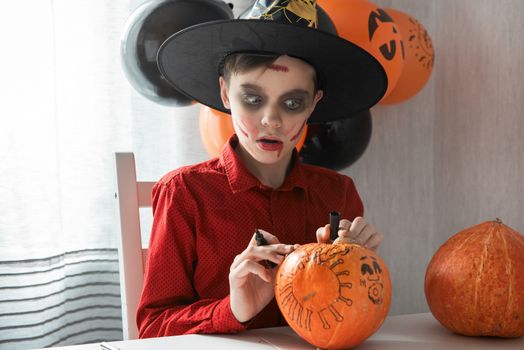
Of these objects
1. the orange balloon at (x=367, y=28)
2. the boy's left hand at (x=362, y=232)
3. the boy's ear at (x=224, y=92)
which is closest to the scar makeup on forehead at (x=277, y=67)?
the boy's ear at (x=224, y=92)

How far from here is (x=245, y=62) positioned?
1.10m

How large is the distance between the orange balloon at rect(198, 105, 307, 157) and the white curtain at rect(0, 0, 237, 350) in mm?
314

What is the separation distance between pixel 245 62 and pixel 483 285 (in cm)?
51

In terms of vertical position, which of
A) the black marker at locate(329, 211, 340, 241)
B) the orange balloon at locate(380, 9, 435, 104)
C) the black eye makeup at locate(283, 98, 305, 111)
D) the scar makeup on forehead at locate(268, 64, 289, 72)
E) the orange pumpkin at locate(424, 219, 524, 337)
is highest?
the orange balloon at locate(380, 9, 435, 104)

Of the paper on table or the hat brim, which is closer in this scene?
the paper on table

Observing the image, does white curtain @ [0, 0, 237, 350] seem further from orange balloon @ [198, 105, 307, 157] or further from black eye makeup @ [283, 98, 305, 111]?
black eye makeup @ [283, 98, 305, 111]

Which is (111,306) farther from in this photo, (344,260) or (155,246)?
(344,260)

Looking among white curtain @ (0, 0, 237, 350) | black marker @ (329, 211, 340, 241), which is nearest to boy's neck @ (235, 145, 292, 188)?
black marker @ (329, 211, 340, 241)

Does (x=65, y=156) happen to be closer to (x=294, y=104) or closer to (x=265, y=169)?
(x=265, y=169)

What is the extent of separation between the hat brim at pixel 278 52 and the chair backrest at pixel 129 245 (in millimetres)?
196

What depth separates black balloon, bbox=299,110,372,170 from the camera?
1.80 metres

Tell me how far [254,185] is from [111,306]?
1.01 meters

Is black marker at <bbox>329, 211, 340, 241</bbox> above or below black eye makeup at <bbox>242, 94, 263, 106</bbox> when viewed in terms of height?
below

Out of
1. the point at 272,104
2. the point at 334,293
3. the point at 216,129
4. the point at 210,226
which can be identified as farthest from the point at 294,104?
the point at 216,129
